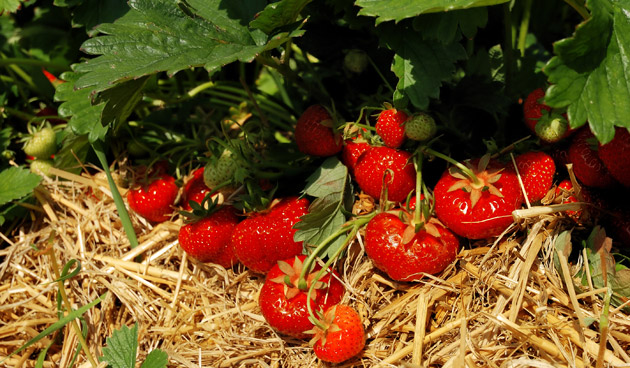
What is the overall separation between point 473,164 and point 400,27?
32 cm

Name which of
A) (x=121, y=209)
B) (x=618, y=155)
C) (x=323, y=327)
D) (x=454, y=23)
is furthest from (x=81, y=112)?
(x=618, y=155)

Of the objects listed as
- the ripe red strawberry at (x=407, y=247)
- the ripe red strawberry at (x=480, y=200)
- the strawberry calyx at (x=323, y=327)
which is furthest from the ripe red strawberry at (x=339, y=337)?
the ripe red strawberry at (x=480, y=200)

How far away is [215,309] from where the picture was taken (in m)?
1.35

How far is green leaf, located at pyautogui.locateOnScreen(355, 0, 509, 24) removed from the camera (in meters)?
0.89

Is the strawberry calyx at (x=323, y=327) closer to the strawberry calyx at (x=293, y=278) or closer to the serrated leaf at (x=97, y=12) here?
the strawberry calyx at (x=293, y=278)

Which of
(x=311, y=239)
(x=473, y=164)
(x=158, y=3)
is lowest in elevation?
(x=311, y=239)

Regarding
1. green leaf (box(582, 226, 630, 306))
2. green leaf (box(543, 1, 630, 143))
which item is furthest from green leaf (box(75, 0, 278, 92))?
green leaf (box(582, 226, 630, 306))

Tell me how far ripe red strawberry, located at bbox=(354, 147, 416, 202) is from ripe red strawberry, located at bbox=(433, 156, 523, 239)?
0.09m

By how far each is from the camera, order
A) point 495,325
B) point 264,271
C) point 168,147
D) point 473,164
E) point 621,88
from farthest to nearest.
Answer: point 168,147, point 264,271, point 473,164, point 495,325, point 621,88

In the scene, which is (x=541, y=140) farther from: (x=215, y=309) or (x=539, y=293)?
(x=215, y=309)

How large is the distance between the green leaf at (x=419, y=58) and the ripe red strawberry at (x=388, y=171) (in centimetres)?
15

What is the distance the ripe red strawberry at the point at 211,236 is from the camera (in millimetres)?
1295

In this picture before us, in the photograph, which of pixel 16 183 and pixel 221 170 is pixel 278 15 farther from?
pixel 16 183

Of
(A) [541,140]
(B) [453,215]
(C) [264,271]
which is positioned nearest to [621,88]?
(A) [541,140]
